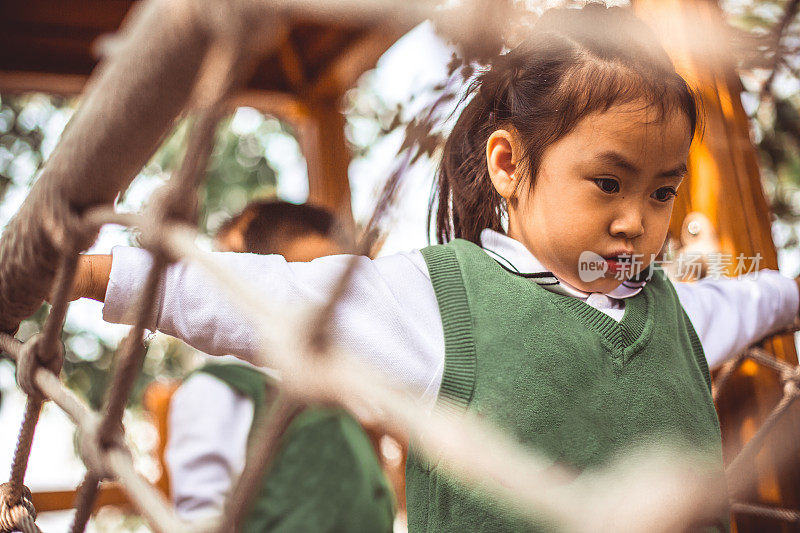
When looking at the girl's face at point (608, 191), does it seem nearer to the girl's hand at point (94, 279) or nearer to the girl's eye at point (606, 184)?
the girl's eye at point (606, 184)

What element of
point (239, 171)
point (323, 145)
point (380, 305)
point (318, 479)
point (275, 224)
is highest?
point (380, 305)

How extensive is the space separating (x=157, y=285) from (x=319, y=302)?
0.95ft

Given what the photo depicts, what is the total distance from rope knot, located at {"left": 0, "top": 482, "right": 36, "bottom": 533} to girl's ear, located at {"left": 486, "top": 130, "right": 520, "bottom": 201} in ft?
1.49

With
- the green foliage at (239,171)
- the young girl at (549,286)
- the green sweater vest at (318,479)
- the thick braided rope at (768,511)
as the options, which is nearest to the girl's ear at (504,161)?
the young girl at (549,286)

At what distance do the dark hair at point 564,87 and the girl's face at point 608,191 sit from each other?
0.05 ft

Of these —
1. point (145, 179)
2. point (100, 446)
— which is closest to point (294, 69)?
point (145, 179)

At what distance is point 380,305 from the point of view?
2.04 feet

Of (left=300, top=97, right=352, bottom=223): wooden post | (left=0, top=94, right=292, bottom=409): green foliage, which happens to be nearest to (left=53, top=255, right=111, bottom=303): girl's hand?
(left=300, top=97, right=352, bottom=223): wooden post

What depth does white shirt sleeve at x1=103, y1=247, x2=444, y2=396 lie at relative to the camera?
19.8 inches

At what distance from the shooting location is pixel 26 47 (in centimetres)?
187

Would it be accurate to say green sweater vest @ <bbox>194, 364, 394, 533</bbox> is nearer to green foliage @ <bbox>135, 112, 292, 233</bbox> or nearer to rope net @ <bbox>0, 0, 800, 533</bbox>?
rope net @ <bbox>0, 0, 800, 533</bbox>

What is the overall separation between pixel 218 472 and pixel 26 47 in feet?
4.44

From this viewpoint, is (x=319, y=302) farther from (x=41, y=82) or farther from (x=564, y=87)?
(x=41, y=82)

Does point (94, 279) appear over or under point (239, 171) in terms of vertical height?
over
